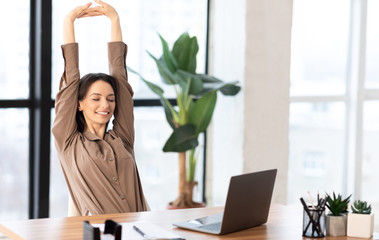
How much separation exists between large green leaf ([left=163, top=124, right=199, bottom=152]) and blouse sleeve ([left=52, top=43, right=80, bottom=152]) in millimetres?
1403

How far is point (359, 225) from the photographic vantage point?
2.75 metres

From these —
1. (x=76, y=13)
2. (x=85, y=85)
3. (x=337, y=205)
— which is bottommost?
(x=337, y=205)

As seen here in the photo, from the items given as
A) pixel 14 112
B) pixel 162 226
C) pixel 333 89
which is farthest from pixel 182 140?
pixel 162 226

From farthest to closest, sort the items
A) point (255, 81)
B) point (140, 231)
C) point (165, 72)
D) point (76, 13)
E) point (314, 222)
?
point (255, 81) < point (165, 72) < point (76, 13) < point (314, 222) < point (140, 231)

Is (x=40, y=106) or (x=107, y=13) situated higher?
(x=107, y=13)

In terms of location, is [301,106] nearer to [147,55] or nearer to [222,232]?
[147,55]

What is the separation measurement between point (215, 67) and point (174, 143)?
0.88 meters

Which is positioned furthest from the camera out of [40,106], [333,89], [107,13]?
[333,89]

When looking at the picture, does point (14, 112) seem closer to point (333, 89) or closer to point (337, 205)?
point (337, 205)

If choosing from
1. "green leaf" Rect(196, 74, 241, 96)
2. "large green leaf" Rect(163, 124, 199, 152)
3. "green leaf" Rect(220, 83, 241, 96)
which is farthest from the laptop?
"green leaf" Rect(220, 83, 241, 96)

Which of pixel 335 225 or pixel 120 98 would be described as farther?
pixel 120 98

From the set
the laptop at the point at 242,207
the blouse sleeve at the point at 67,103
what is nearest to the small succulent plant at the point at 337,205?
the laptop at the point at 242,207

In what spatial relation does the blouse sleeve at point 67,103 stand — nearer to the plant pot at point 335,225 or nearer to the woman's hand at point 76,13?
the woman's hand at point 76,13

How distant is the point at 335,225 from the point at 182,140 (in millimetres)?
2137
